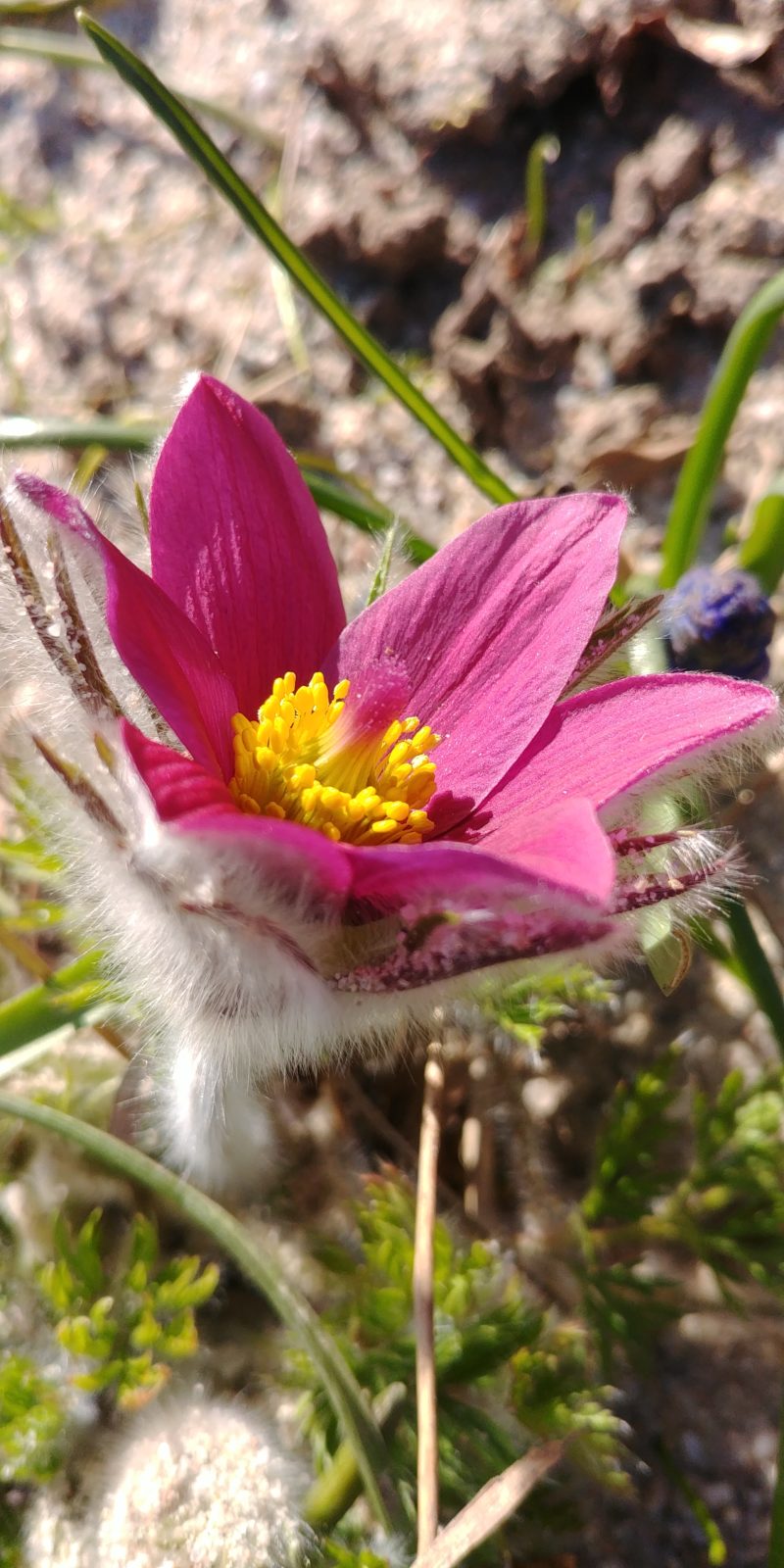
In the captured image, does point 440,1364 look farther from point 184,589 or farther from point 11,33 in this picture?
point 11,33

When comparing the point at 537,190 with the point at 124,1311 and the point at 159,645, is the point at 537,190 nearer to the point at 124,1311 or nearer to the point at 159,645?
the point at 159,645

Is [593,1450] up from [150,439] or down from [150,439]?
down

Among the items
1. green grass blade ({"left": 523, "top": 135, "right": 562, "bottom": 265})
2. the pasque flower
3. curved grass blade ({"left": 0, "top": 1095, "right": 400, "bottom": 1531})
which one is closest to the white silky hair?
the pasque flower

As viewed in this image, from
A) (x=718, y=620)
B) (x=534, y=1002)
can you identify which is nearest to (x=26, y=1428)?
(x=534, y=1002)

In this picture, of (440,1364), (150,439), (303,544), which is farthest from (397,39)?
(440,1364)

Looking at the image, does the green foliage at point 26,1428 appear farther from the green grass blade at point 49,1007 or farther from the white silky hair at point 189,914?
the white silky hair at point 189,914

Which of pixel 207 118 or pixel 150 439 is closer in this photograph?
pixel 150 439

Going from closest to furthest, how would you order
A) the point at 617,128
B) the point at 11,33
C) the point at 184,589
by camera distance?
the point at 184,589
the point at 617,128
the point at 11,33
